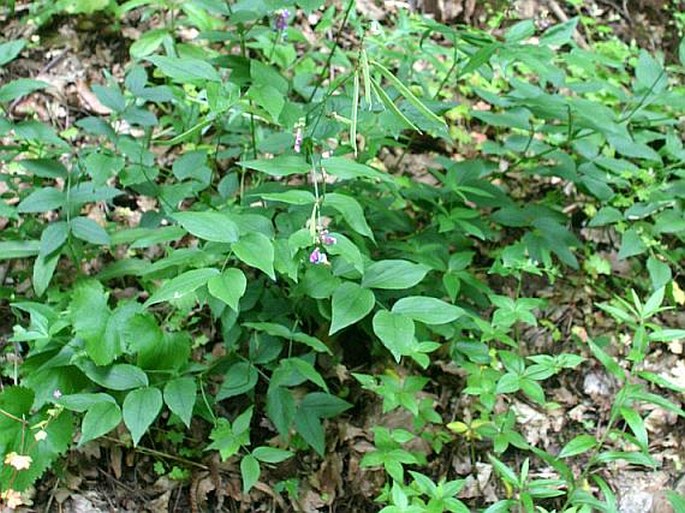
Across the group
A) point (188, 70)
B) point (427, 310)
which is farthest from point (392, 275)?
point (188, 70)

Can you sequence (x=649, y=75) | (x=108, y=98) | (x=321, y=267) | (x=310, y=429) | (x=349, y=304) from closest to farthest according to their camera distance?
(x=349, y=304) → (x=321, y=267) → (x=310, y=429) → (x=108, y=98) → (x=649, y=75)

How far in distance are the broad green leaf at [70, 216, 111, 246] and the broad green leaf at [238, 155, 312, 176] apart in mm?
811

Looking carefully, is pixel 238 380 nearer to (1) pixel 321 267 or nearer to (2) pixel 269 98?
(1) pixel 321 267

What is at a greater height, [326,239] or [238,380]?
[326,239]

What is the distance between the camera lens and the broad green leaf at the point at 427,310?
242 centimetres

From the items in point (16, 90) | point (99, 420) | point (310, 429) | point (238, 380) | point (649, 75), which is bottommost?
point (310, 429)

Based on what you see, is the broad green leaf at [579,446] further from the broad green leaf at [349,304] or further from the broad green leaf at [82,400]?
the broad green leaf at [82,400]

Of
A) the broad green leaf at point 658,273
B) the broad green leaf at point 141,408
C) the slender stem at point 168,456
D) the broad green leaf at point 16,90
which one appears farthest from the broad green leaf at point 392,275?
the broad green leaf at point 16,90

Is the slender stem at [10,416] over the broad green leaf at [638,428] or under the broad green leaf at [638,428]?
under

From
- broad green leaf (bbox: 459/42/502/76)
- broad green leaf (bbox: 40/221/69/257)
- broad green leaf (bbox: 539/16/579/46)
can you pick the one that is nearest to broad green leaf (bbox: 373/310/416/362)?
broad green leaf (bbox: 459/42/502/76)

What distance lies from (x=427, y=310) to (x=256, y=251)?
23.1 inches

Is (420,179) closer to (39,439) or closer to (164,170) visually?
(164,170)

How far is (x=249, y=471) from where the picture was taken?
2605mm

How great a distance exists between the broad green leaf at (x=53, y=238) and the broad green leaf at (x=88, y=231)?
0.04 metres
